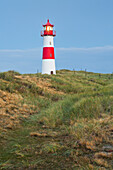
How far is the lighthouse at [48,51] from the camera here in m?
36.6

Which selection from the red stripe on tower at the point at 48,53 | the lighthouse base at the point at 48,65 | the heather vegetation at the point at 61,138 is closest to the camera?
the heather vegetation at the point at 61,138

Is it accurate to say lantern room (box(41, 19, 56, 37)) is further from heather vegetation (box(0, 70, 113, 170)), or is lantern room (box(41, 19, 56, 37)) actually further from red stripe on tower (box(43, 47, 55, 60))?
heather vegetation (box(0, 70, 113, 170))

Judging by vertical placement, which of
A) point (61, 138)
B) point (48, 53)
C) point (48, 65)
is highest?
point (48, 53)

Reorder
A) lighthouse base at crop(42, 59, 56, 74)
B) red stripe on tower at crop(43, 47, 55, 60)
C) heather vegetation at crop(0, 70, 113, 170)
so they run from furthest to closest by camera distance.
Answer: lighthouse base at crop(42, 59, 56, 74) → red stripe on tower at crop(43, 47, 55, 60) → heather vegetation at crop(0, 70, 113, 170)

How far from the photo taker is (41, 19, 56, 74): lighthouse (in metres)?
36.6

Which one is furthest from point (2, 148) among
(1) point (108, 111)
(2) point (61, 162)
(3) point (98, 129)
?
(1) point (108, 111)

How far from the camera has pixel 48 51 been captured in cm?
3662

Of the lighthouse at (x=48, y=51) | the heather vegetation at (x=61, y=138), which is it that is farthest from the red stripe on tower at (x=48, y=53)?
the heather vegetation at (x=61, y=138)

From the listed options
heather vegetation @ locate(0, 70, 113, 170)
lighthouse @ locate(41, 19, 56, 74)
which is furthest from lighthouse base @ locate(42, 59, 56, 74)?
heather vegetation @ locate(0, 70, 113, 170)

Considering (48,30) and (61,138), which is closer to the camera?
(61,138)

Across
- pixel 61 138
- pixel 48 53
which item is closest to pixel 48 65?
pixel 48 53

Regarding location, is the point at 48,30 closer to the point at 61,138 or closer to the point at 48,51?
the point at 48,51

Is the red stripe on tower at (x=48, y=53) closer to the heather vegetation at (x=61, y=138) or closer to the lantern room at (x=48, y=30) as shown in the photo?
the lantern room at (x=48, y=30)

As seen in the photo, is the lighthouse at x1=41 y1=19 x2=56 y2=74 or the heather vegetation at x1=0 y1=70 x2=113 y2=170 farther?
the lighthouse at x1=41 y1=19 x2=56 y2=74
